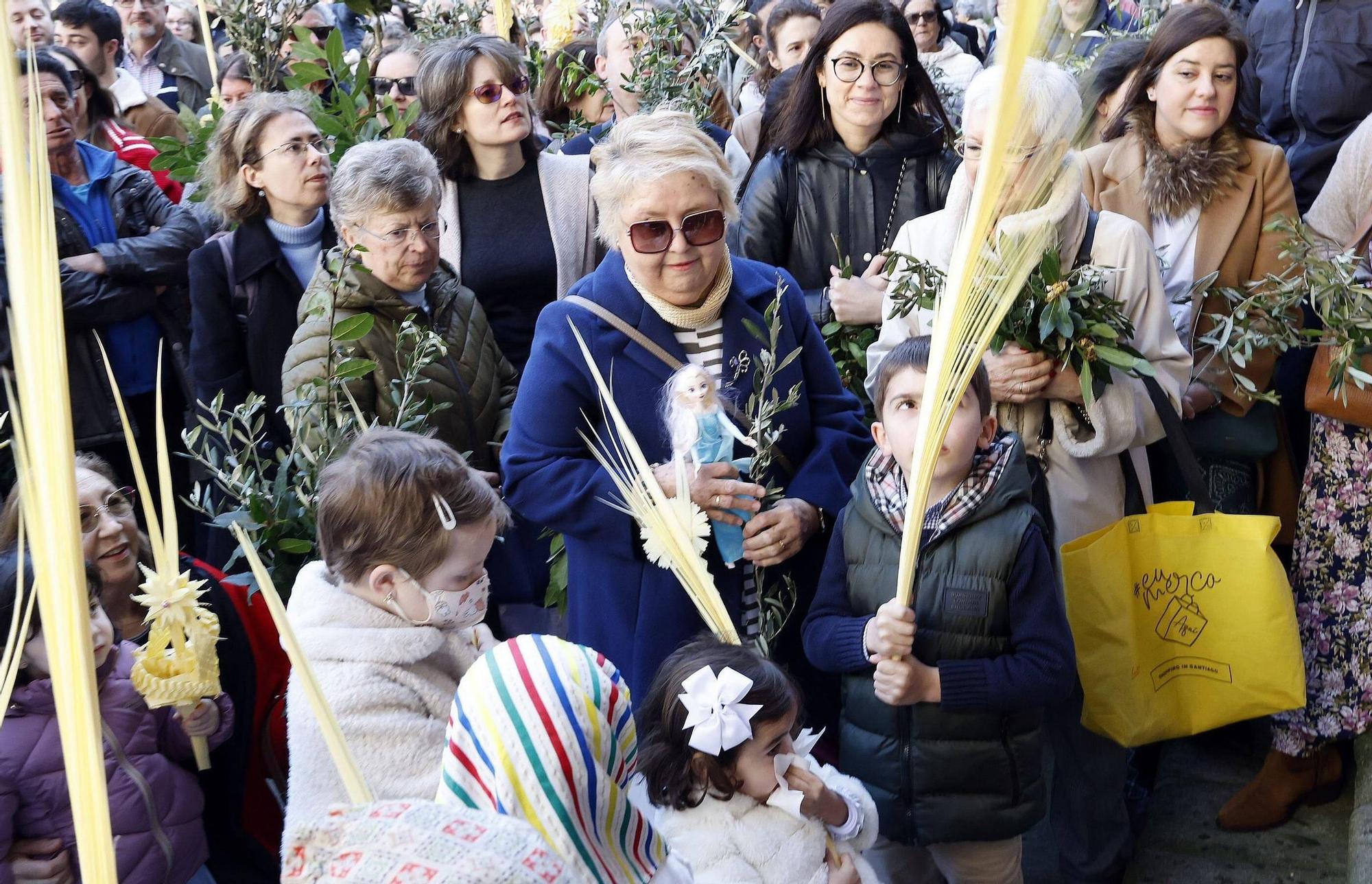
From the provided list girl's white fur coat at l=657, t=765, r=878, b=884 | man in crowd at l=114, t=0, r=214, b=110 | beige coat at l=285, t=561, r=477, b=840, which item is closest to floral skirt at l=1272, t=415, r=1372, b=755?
girl's white fur coat at l=657, t=765, r=878, b=884

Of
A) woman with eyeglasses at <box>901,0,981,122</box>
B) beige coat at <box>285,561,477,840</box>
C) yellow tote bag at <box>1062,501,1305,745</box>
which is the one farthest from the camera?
woman with eyeglasses at <box>901,0,981,122</box>

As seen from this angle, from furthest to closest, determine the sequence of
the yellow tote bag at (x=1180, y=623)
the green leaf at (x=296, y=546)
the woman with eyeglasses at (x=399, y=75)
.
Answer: the woman with eyeglasses at (x=399, y=75) → the yellow tote bag at (x=1180, y=623) → the green leaf at (x=296, y=546)

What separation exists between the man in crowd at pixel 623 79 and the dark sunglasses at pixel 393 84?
0.75 m

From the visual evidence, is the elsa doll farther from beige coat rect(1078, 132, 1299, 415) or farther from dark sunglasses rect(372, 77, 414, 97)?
dark sunglasses rect(372, 77, 414, 97)

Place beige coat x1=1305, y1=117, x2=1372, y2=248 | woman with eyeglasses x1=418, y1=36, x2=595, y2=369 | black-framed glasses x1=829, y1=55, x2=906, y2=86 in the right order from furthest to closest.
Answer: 1. woman with eyeglasses x1=418, y1=36, x2=595, y2=369
2. black-framed glasses x1=829, y1=55, x2=906, y2=86
3. beige coat x1=1305, y1=117, x2=1372, y2=248

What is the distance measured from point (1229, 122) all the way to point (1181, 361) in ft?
3.17

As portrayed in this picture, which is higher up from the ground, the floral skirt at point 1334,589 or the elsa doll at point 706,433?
the elsa doll at point 706,433

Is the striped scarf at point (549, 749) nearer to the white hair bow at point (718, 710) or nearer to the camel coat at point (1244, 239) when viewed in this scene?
the white hair bow at point (718, 710)

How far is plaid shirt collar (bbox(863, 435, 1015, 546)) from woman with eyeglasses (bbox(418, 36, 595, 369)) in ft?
4.95

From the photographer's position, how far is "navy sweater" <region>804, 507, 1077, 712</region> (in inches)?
108

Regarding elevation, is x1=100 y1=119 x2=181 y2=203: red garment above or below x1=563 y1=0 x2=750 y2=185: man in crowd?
below

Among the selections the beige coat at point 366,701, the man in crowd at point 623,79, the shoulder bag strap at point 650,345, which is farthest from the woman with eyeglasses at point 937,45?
the beige coat at point 366,701

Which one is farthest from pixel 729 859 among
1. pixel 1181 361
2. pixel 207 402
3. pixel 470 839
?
pixel 207 402

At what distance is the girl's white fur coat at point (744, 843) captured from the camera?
7.72 feet
